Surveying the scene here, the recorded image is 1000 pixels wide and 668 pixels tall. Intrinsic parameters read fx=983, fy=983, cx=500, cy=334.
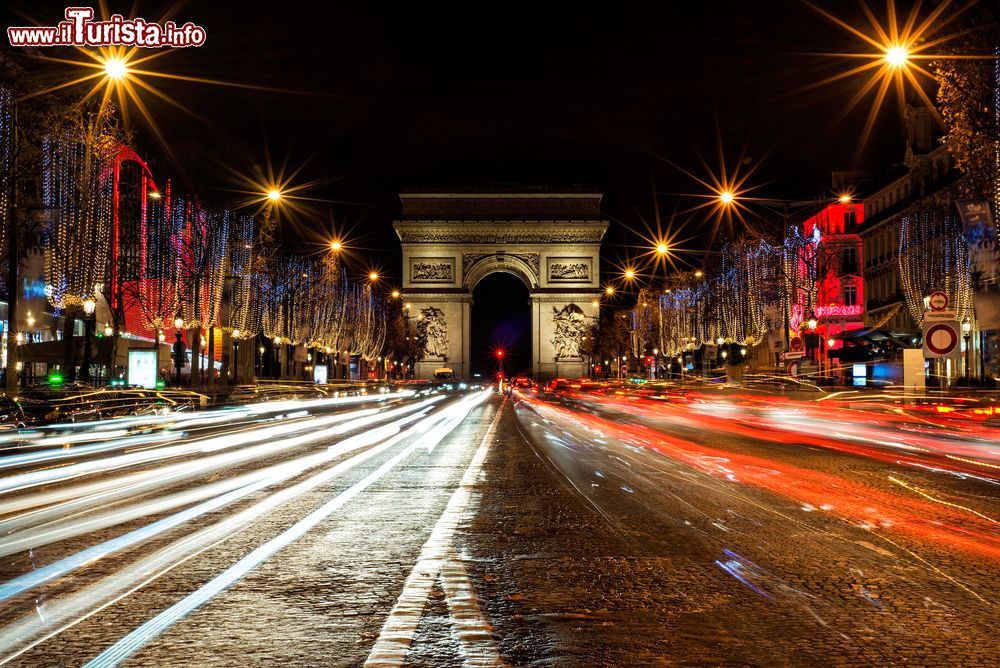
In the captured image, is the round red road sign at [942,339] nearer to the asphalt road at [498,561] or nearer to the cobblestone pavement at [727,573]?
the asphalt road at [498,561]

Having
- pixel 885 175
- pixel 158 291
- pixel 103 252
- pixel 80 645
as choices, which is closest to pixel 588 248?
pixel 885 175

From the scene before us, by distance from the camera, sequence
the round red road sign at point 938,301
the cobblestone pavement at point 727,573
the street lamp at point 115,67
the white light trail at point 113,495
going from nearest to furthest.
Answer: the cobblestone pavement at point 727,573 < the white light trail at point 113,495 < the round red road sign at point 938,301 < the street lamp at point 115,67

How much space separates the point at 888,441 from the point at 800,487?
7.76 metres

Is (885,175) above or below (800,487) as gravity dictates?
above

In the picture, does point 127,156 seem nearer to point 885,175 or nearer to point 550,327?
point 885,175

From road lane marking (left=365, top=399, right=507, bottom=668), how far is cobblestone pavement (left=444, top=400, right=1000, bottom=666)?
0.09m

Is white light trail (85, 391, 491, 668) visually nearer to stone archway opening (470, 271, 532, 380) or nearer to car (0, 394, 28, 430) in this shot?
car (0, 394, 28, 430)

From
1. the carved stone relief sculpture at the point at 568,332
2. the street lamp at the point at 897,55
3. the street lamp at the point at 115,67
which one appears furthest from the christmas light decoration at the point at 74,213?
the carved stone relief sculpture at the point at 568,332

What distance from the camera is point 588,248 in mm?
93312

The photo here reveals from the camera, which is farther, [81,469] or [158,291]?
[158,291]

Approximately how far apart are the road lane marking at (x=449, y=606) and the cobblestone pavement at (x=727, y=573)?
0.29ft

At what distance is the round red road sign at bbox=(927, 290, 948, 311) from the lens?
18.4 m

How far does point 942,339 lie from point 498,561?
48.2 ft

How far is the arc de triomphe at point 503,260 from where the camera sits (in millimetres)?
92500
